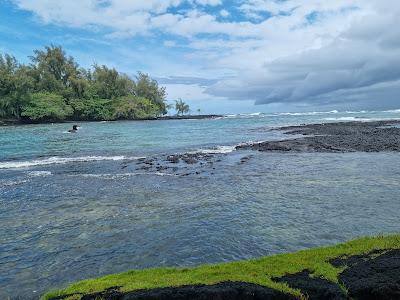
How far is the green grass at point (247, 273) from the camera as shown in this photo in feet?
28.3

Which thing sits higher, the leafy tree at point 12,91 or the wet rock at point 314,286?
the leafy tree at point 12,91

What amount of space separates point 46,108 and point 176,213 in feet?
352

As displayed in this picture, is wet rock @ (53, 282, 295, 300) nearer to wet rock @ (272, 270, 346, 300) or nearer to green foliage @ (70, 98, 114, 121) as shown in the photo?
wet rock @ (272, 270, 346, 300)

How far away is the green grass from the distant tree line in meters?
112

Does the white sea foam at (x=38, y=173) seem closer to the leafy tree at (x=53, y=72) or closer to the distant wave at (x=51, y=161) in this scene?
the distant wave at (x=51, y=161)

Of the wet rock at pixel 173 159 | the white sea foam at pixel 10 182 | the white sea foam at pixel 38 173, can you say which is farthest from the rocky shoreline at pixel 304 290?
the wet rock at pixel 173 159

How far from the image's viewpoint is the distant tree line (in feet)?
365

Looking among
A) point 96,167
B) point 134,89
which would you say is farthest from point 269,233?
point 134,89

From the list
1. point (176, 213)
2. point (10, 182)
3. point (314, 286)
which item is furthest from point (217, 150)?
point (314, 286)

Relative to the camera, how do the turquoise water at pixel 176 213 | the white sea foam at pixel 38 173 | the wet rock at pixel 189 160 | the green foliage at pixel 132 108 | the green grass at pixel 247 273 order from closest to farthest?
the green grass at pixel 247 273, the turquoise water at pixel 176 213, the white sea foam at pixel 38 173, the wet rock at pixel 189 160, the green foliage at pixel 132 108

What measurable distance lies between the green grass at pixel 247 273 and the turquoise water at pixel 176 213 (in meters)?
1.76

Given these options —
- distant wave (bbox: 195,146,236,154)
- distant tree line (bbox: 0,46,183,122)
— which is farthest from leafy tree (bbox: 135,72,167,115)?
distant wave (bbox: 195,146,236,154)

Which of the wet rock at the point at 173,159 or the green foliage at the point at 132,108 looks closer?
the wet rock at the point at 173,159

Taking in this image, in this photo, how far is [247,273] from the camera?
30.0 feet
